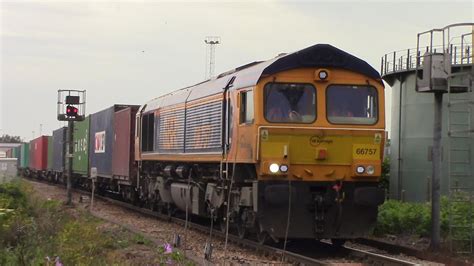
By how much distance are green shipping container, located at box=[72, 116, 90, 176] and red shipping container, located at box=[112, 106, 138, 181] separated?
21.5 ft

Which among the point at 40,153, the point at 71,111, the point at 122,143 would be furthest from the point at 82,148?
the point at 40,153

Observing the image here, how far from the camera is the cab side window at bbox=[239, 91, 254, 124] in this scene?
37.7ft

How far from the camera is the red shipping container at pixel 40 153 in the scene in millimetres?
46644

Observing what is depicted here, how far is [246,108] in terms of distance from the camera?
1177 cm

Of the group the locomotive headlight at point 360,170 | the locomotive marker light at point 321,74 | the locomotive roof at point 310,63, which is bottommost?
the locomotive headlight at point 360,170

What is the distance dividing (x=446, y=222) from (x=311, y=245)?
277 centimetres

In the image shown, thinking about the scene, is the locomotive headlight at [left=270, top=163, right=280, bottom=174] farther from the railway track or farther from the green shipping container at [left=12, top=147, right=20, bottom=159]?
the green shipping container at [left=12, top=147, right=20, bottom=159]

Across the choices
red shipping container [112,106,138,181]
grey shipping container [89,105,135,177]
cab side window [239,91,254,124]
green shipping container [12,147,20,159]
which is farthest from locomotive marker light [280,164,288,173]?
green shipping container [12,147,20,159]

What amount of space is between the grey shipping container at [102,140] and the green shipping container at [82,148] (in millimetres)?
728

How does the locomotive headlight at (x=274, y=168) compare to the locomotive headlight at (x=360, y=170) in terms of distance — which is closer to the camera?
the locomotive headlight at (x=274, y=168)

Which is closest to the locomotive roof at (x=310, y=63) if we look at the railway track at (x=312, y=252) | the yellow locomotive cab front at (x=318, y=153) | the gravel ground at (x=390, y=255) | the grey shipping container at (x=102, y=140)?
the yellow locomotive cab front at (x=318, y=153)

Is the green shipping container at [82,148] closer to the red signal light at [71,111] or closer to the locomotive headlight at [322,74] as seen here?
the red signal light at [71,111]

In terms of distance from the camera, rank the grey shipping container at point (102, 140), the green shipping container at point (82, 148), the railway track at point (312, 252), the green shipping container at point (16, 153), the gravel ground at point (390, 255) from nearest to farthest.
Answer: the railway track at point (312, 252)
the gravel ground at point (390, 255)
the grey shipping container at point (102, 140)
the green shipping container at point (82, 148)
the green shipping container at point (16, 153)

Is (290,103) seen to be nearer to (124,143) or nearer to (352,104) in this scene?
(352,104)
